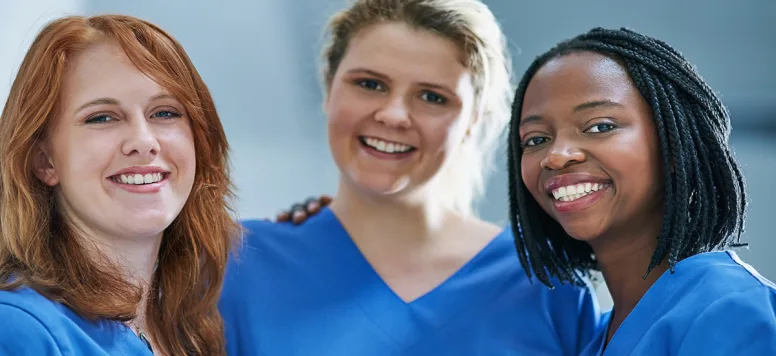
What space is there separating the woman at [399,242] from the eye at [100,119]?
1.68 feet

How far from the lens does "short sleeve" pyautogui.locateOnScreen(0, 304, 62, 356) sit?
117 centimetres

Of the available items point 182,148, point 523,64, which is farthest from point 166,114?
point 523,64

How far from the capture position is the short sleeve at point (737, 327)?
3.85 feet

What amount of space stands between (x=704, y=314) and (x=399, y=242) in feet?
2.66

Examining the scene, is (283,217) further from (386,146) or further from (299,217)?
(386,146)

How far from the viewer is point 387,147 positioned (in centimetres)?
184

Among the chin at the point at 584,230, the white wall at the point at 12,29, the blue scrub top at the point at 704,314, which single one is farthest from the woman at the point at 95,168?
the white wall at the point at 12,29

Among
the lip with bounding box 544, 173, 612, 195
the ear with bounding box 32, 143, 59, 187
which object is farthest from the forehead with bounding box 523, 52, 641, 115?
the ear with bounding box 32, 143, 59, 187

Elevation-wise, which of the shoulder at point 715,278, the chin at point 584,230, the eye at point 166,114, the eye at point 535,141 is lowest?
the shoulder at point 715,278

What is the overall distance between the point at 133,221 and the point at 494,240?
0.82 m

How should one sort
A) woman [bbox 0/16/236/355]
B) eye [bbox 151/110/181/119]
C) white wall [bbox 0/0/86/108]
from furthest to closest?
white wall [bbox 0/0/86/108], eye [bbox 151/110/181/119], woman [bbox 0/16/236/355]

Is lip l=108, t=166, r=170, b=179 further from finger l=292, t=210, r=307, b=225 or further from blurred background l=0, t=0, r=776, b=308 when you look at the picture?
blurred background l=0, t=0, r=776, b=308

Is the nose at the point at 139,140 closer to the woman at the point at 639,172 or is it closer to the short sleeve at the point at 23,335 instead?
the short sleeve at the point at 23,335

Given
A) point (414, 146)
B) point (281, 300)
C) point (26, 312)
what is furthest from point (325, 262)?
point (26, 312)
